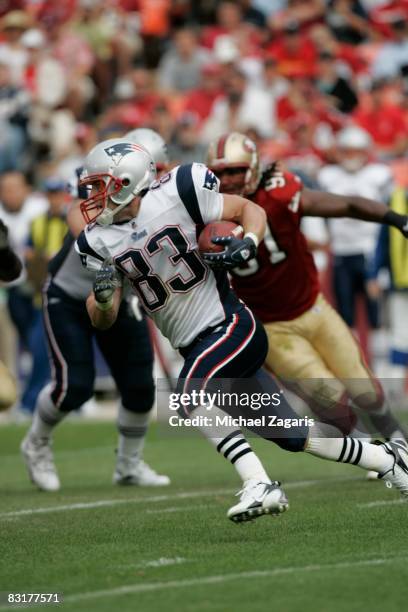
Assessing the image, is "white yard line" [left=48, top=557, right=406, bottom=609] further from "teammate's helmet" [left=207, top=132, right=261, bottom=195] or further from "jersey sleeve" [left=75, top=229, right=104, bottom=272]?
"teammate's helmet" [left=207, top=132, right=261, bottom=195]

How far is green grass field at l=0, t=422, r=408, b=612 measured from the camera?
13.3ft

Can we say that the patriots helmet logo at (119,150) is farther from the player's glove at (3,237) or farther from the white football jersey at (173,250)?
the player's glove at (3,237)

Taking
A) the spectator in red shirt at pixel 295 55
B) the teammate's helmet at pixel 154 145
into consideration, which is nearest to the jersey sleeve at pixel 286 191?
the teammate's helmet at pixel 154 145

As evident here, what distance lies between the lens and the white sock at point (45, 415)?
7062 mm

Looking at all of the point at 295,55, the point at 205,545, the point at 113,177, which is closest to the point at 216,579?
the point at 205,545

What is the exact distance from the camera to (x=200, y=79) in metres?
15.2

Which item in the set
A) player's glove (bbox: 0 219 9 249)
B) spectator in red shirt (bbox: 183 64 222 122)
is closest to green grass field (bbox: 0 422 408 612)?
player's glove (bbox: 0 219 9 249)

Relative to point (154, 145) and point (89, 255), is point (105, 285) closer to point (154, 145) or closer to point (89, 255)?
point (89, 255)

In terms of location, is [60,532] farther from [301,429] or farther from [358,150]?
[358,150]

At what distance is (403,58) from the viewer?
14.4m

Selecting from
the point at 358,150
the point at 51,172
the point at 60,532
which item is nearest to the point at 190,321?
the point at 60,532

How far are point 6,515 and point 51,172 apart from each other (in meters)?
7.74

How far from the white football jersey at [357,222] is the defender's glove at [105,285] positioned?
6605 millimetres

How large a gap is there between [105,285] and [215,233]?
1.62ft
